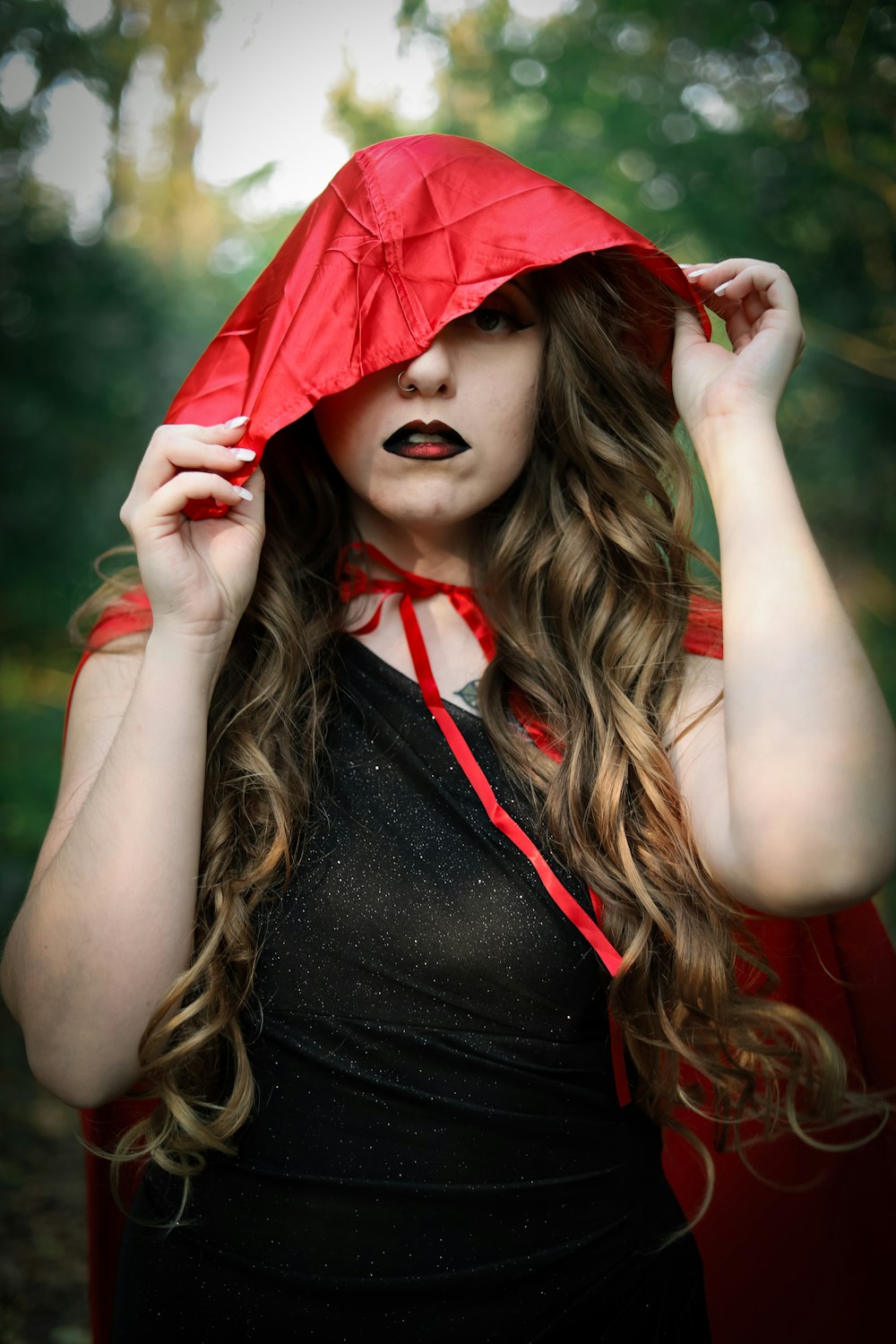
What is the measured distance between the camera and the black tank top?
4.46 feet

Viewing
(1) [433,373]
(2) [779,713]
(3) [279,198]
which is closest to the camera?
(2) [779,713]

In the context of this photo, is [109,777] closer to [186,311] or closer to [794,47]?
[186,311]

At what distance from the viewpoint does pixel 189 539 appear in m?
1.49

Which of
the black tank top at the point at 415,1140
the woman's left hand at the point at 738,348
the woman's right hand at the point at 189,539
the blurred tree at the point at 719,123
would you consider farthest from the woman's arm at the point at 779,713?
the blurred tree at the point at 719,123

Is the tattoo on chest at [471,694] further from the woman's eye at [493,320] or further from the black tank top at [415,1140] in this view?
the woman's eye at [493,320]

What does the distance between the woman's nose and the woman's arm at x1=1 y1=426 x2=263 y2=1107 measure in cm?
29

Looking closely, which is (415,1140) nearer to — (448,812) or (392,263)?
(448,812)

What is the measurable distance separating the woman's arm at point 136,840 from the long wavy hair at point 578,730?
64 mm

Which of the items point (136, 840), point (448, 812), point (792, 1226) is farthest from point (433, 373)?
point (792, 1226)

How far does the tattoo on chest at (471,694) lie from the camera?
5.34 ft

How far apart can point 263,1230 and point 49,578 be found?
2.68 m

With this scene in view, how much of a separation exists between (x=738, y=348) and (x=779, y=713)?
25.4 inches

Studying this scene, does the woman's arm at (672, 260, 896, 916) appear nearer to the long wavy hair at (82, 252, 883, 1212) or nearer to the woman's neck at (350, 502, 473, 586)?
the long wavy hair at (82, 252, 883, 1212)

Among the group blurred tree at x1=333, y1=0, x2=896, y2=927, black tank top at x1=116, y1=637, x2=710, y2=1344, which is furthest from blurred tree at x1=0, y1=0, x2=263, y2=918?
black tank top at x1=116, y1=637, x2=710, y2=1344
